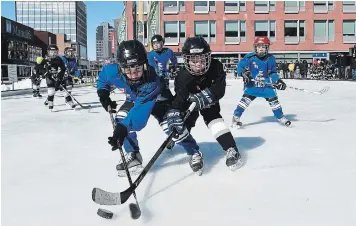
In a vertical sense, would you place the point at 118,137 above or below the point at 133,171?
above

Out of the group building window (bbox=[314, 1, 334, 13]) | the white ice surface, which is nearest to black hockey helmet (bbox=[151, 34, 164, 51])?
the white ice surface

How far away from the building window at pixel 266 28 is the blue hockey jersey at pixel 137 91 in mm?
33871

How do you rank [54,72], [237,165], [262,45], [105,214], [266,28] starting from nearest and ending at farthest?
[105,214] → [237,165] → [262,45] → [54,72] → [266,28]

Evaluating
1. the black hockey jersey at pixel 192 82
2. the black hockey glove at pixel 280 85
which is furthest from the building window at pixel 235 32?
the black hockey jersey at pixel 192 82

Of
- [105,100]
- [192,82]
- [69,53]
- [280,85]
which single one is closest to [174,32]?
[69,53]

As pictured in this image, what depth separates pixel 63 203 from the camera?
8.06 feet

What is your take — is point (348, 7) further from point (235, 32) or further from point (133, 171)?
point (133, 171)

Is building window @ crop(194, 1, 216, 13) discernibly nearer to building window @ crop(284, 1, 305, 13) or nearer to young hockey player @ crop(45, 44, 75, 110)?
building window @ crop(284, 1, 305, 13)

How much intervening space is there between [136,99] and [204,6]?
3380 cm

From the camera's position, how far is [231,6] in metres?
35.2

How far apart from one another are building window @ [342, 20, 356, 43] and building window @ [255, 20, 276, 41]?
6506 millimetres

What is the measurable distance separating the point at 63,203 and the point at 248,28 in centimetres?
3456

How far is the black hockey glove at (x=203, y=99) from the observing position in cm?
312

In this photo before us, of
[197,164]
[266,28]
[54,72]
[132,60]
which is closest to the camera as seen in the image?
[132,60]
